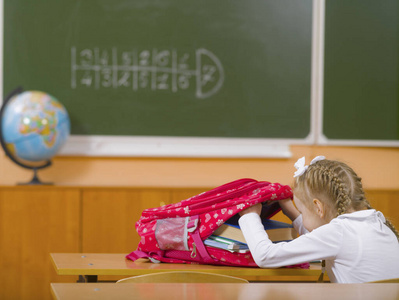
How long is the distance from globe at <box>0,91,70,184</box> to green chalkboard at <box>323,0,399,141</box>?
5.77 ft

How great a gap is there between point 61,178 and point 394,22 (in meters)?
2.45

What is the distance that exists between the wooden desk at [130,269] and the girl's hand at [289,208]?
191mm

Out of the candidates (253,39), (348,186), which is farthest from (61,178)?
(348,186)

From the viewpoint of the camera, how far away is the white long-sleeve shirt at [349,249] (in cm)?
166

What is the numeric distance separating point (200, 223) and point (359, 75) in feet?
7.50

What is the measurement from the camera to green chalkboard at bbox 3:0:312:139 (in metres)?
3.53

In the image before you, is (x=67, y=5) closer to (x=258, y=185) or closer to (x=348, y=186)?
(x=258, y=185)

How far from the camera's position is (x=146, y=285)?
1.27 metres

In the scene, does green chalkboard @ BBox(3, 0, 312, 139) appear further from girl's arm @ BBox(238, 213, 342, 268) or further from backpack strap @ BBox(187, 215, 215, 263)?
girl's arm @ BBox(238, 213, 342, 268)

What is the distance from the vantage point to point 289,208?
203 cm

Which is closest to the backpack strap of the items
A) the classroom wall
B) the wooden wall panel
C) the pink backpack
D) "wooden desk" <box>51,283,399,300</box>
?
the pink backpack

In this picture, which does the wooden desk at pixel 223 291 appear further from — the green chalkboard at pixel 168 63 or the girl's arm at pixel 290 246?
the green chalkboard at pixel 168 63

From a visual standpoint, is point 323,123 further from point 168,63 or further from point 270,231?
point 270,231

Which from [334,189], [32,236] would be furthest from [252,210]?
[32,236]
